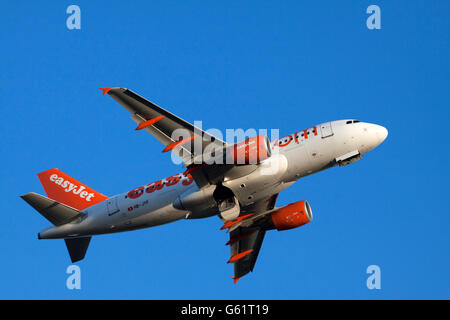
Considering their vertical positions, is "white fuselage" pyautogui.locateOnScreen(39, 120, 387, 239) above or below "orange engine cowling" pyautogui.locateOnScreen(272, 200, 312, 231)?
above

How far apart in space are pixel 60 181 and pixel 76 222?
15.3 ft

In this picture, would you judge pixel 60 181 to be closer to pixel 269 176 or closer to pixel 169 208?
pixel 169 208

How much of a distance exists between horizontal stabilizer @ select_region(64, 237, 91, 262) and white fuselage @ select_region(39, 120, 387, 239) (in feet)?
11.5

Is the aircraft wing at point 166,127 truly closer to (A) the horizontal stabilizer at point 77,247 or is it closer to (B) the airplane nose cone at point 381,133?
(B) the airplane nose cone at point 381,133

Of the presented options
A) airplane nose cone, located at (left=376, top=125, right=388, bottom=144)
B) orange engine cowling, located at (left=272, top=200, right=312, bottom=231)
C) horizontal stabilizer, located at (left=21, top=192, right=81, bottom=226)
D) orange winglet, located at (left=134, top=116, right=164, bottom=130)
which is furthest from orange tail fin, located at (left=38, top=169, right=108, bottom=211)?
airplane nose cone, located at (left=376, top=125, right=388, bottom=144)

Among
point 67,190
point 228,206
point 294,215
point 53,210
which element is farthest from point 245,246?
point 53,210

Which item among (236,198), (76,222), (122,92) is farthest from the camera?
(76,222)

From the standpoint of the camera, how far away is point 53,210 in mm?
47781

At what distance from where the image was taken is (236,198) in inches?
1800

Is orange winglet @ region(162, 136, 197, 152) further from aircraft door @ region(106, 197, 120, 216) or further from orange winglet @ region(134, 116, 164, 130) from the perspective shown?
aircraft door @ region(106, 197, 120, 216)

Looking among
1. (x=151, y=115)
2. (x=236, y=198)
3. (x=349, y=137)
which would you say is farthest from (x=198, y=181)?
(x=349, y=137)

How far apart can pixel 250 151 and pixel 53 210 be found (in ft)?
54.1

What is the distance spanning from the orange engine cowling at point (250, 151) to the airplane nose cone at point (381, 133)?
330 inches

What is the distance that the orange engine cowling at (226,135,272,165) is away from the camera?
138ft
